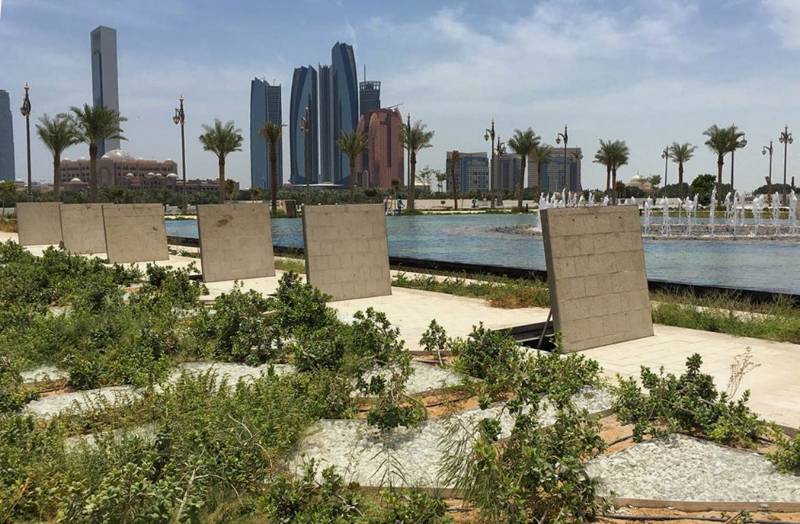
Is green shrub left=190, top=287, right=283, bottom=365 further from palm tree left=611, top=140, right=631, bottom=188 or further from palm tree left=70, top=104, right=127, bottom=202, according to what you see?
palm tree left=611, top=140, right=631, bottom=188

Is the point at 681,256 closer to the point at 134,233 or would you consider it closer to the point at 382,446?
the point at 134,233

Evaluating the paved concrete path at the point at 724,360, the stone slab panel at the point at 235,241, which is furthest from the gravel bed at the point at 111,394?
the stone slab panel at the point at 235,241

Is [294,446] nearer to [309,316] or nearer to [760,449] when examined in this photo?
[760,449]

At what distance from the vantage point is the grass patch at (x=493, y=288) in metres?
12.2

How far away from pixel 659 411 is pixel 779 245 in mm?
24487

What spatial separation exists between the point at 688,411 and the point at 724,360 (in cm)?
273

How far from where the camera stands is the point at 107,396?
21.1 feet

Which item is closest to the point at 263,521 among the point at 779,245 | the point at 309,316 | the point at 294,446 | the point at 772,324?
the point at 294,446

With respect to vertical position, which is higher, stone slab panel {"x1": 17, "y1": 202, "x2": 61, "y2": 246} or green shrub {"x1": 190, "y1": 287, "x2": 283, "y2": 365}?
stone slab panel {"x1": 17, "y1": 202, "x2": 61, "y2": 246}

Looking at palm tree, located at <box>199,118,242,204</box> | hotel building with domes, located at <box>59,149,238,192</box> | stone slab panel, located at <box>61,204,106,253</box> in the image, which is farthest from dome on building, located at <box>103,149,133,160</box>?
stone slab panel, located at <box>61,204,106,253</box>

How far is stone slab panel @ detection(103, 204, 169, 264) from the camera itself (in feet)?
67.5

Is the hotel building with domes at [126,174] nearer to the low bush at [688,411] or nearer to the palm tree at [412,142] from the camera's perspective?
the palm tree at [412,142]

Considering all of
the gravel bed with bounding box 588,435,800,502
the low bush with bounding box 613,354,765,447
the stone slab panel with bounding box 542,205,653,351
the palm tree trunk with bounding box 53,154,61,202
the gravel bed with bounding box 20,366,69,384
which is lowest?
the gravel bed with bounding box 588,435,800,502

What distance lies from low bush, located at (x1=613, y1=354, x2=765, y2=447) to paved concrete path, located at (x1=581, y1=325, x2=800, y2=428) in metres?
0.57
